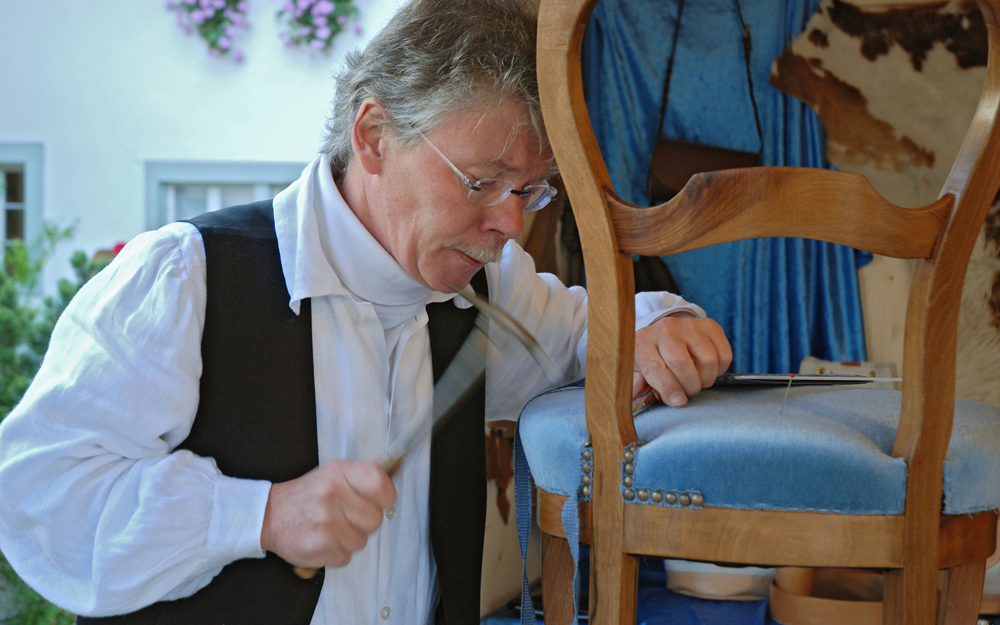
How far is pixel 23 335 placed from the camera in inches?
101

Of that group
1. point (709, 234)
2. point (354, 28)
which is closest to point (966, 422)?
point (709, 234)

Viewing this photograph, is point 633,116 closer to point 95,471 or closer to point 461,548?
point 461,548

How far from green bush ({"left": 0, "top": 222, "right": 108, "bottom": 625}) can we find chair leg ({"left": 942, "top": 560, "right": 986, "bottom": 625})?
7.72 feet

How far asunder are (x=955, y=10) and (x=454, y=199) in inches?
85.4

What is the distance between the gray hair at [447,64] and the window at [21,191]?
262 cm

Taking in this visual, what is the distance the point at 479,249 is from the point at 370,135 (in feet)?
0.82

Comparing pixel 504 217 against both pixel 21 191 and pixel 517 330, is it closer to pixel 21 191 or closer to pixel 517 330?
pixel 517 330

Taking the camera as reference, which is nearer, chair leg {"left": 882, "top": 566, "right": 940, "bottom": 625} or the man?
chair leg {"left": 882, "top": 566, "right": 940, "bottom": 625}

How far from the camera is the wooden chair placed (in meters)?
0.76

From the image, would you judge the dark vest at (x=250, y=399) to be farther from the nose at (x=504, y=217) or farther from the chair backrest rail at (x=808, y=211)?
the chair backrest rail at (x=808, y=211)

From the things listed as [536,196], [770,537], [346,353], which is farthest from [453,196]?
[770,537]

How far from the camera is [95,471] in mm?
941

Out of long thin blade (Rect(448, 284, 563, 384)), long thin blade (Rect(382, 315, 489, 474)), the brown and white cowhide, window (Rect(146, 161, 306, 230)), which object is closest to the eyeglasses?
long thin blade (Rect(448, 284, 563, 384))

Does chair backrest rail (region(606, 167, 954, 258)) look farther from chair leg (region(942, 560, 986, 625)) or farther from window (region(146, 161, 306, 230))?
window (region(146, 161, 306, 230))
